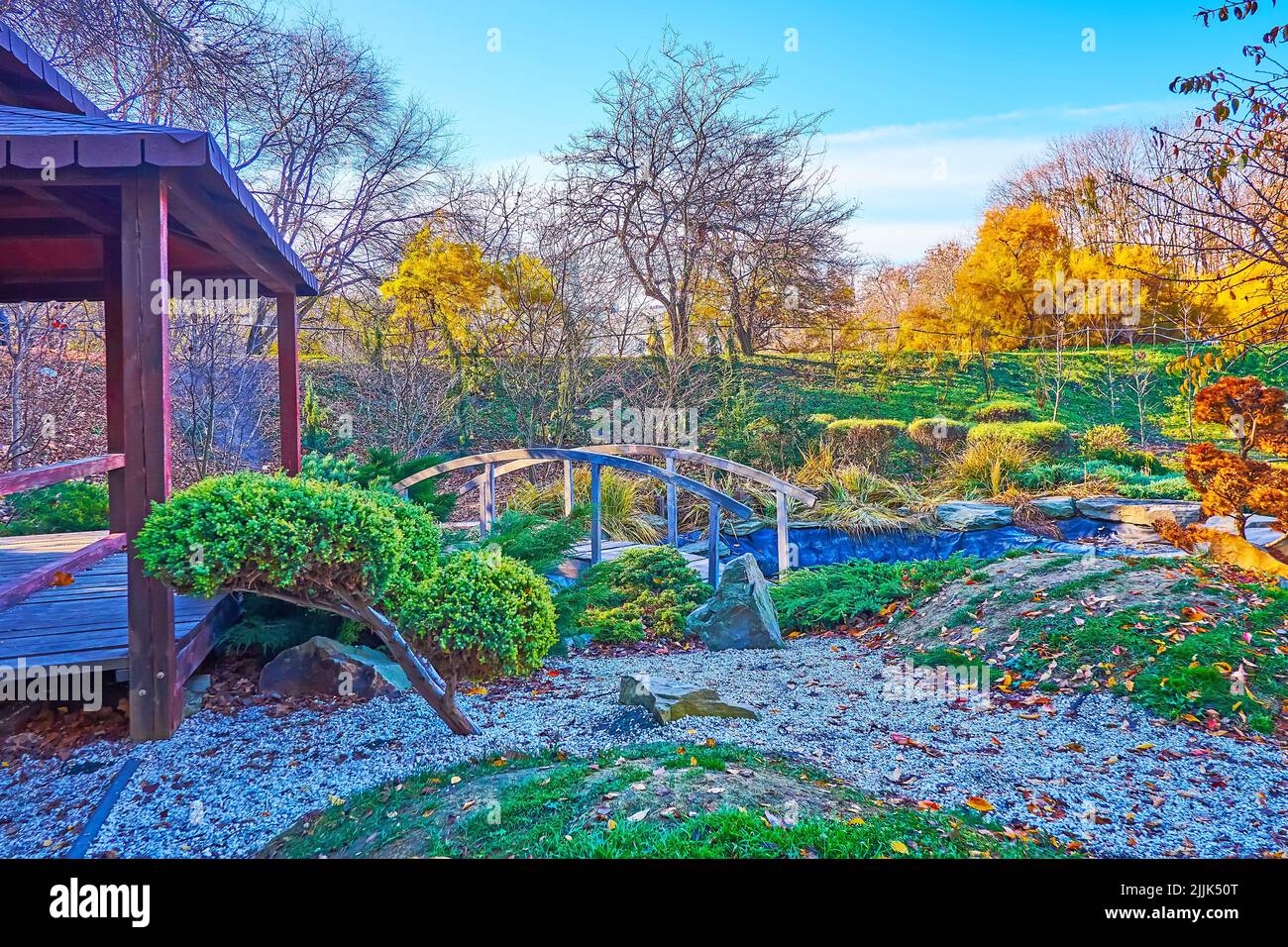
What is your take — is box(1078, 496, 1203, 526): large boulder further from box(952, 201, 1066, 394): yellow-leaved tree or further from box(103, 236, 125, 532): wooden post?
box(103, 236, 125, 532): wooden post

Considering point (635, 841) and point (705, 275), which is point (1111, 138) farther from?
point (635, 841)

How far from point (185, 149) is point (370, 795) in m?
2.50

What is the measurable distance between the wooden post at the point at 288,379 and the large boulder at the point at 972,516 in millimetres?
6948

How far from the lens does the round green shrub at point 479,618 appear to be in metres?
2.94

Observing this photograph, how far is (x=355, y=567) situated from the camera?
111 inches

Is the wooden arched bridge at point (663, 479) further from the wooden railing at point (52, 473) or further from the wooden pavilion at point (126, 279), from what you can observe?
the wooden railing at point (52, 473)

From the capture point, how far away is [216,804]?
270 cm

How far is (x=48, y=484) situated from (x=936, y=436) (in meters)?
11.1

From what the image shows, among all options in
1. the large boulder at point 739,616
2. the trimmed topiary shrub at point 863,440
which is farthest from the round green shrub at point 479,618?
the trimmed topiary shrub at point 863,440

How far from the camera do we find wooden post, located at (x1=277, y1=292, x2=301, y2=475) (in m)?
5.45

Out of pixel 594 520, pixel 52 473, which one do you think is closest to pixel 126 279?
pixel 52 473

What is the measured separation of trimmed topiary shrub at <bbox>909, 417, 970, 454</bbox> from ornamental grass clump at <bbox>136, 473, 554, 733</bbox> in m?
9.73

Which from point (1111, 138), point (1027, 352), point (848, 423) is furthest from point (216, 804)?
point (1111, 138)
